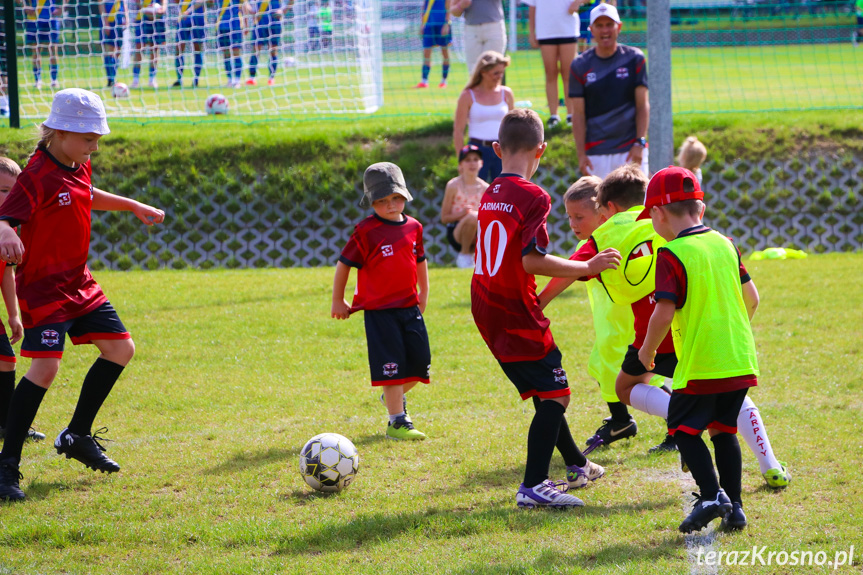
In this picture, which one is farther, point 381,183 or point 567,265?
point 381,183

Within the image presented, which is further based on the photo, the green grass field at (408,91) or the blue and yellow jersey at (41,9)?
the green grass field at (408,91)

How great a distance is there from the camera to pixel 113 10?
13.4 m

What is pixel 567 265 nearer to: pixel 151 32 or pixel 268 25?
pixel 268 25

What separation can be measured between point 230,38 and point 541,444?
11785mm

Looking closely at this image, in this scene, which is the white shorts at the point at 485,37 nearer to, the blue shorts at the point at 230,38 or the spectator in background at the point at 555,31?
the spectator in background at the point at 555,31

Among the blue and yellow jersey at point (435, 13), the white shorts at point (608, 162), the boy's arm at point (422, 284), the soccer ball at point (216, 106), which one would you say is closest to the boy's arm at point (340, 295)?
the boy's arm at point (422, 284)

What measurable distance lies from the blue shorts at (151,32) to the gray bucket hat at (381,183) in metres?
9.85

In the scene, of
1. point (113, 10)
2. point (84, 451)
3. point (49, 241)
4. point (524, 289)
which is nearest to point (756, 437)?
point (524, 289)

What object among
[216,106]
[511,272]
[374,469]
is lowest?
[374,469]

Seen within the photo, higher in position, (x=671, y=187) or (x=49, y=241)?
(x=671, y=187)

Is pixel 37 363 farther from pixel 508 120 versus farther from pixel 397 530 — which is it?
pixel 508 120

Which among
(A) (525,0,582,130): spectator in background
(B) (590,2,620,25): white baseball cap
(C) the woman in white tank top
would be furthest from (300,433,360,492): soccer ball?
(A) (525,0,582,130): spectator in background

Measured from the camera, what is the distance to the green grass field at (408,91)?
1405 centimetres

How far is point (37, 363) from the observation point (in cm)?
444
